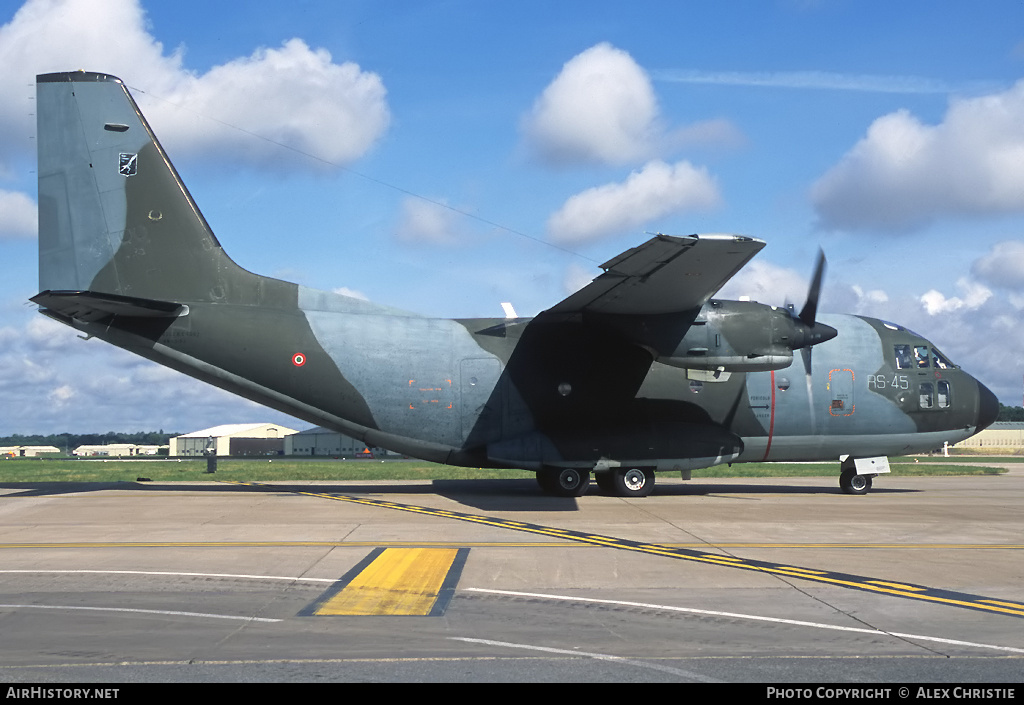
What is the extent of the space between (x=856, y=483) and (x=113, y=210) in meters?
21.7

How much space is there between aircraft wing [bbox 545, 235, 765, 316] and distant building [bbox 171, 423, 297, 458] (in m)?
89.2

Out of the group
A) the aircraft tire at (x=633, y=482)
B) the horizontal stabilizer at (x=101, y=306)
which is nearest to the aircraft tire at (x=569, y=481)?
the aircraft tire at (x=633, y=482)

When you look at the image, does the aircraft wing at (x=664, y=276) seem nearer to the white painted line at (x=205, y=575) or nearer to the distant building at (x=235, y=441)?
the white painted line at (x=205, y=575)

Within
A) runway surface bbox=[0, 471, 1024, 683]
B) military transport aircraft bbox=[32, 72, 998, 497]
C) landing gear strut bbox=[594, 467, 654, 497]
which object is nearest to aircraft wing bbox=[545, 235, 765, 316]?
military transport aircraft bbox=[32, 72, 998, 497]

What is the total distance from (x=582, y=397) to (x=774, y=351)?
502 centimetres

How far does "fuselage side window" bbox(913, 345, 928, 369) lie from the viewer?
24.6 meters

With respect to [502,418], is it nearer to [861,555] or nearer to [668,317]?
[668,317]

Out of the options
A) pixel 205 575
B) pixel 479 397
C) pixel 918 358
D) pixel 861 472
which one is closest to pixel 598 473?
pixel 479 397

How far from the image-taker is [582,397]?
22672 mm

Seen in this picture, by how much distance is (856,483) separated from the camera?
2483 cm

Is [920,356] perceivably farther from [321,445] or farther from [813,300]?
[321,445]

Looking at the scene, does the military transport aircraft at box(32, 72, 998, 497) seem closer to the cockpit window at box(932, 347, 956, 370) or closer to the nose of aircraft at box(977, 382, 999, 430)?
the cockpit window at box(932, 347, 956, 370)

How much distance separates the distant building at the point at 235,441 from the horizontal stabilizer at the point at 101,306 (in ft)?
280
